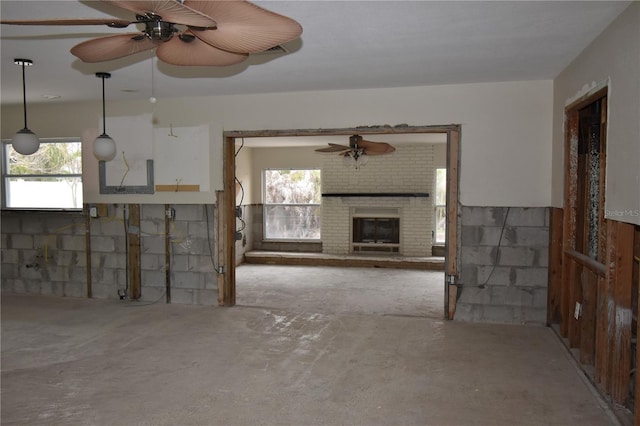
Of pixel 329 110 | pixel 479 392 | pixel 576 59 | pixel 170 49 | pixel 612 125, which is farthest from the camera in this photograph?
pixel 329 110

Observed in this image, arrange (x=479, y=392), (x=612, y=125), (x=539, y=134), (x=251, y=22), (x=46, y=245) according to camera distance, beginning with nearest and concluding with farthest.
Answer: (x=251, y=22) < (x=612, y=125) < (x=479, y=392) < (x=539, y=134) < (x=46, y=245)

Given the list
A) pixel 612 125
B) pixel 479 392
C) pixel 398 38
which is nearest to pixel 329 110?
pixel 398 38

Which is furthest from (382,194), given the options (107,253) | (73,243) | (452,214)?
(73,243)

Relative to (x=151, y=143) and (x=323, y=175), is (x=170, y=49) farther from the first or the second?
(x=323, y=175)

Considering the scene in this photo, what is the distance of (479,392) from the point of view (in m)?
3.03

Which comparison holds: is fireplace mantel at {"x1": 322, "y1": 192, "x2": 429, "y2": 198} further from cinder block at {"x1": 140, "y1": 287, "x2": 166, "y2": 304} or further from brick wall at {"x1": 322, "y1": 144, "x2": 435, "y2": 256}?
cinder block at {"x1": 140, "y1": 287, "x2": 166, "y2": 304}

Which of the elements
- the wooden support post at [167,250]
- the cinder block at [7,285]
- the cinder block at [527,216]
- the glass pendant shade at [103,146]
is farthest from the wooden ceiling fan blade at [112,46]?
the cinder block at [7,285]

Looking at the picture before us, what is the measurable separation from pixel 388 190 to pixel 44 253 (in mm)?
5979

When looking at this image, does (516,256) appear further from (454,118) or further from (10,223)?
(10,223)

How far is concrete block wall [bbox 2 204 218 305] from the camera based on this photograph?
5359mm

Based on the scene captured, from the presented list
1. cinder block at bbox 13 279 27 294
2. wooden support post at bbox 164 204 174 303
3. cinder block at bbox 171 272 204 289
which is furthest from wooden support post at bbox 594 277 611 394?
cinder block at bbox 13 279 27 294

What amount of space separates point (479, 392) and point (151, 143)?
14.6 feet

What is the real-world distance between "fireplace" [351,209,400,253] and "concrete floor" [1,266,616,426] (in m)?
3.82

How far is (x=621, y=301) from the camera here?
2740mm
